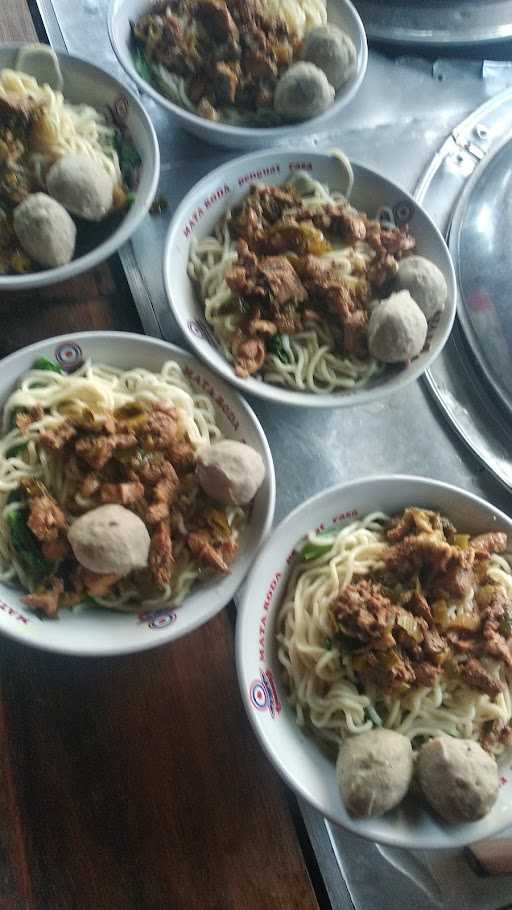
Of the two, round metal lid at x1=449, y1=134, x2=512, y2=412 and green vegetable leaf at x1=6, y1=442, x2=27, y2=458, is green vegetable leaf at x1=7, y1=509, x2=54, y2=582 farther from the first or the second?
round metal lid at x1=449, y1=134, x2=512, y2=412

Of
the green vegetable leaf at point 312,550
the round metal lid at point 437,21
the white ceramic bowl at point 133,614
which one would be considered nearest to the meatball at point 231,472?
the white ceramic bowl at point 133,614

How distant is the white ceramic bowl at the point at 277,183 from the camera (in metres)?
1.48

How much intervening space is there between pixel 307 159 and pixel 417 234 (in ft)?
1.09

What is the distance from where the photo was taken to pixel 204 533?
1356 millimetres

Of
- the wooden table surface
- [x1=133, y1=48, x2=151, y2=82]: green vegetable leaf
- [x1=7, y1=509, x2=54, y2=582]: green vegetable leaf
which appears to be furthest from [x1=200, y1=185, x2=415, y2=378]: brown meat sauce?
the wooden table surface

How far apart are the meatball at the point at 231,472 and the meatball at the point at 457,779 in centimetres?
56

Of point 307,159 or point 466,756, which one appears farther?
point 307,159

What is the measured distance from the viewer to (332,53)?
174 centimetres

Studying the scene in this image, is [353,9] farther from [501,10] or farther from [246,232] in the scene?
[246,232]

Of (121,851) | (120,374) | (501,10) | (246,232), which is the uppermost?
(501,10)

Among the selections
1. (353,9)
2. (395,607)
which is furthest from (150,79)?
(395,607)

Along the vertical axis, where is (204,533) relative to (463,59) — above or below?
below

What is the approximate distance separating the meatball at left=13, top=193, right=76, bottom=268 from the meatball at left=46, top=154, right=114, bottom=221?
35mm

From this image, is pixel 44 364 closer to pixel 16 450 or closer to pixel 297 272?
pixel 16 450
